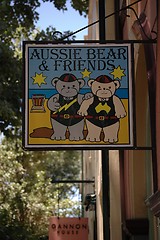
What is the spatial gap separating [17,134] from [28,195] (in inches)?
542

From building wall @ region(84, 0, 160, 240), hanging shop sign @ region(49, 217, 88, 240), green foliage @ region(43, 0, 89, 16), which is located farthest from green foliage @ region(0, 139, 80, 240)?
building wall @ region(84, 0, 160, 240)

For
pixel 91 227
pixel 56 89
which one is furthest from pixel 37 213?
pixel 56 89

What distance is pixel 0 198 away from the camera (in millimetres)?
28875

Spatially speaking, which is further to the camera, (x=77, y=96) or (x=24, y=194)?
(x=24, y=194)

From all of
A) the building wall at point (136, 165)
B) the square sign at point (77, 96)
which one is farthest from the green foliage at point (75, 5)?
the square sign at point (77, 96)

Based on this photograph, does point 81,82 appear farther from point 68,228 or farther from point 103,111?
point 68,228

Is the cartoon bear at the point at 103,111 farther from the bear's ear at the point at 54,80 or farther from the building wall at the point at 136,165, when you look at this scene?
the building wall at the point at 136,165

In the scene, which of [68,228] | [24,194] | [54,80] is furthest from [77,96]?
[24,194]

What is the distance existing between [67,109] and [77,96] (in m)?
0.19

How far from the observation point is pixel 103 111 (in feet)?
23.4

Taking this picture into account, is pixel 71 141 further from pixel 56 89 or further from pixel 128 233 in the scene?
pixel 128 233

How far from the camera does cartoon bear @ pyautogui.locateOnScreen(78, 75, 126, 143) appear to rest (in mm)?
7047

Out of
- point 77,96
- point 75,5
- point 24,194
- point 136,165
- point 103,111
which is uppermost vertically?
Answer: point 75,5

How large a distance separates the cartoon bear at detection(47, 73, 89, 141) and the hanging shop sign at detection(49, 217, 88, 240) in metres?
9.40
